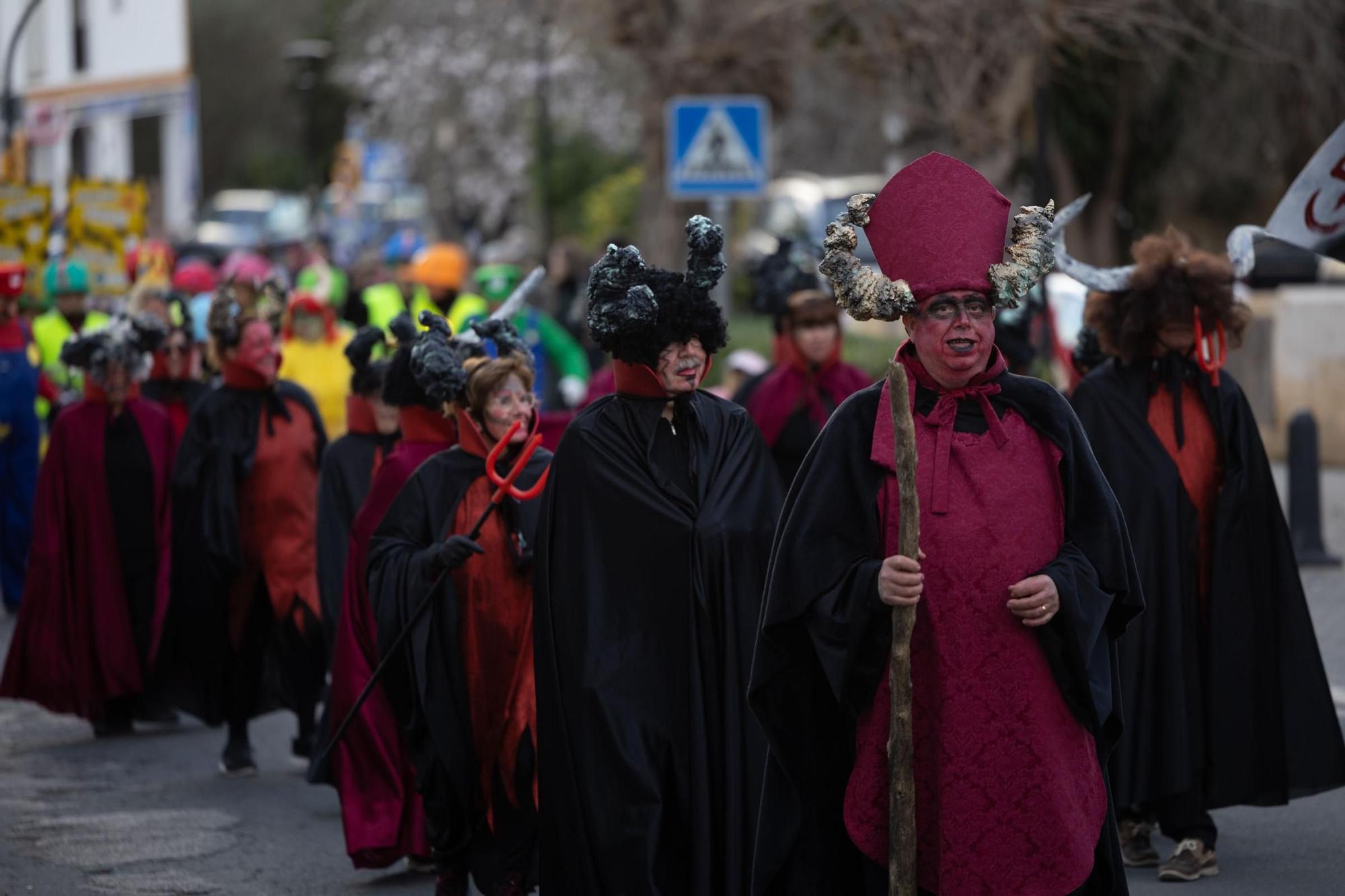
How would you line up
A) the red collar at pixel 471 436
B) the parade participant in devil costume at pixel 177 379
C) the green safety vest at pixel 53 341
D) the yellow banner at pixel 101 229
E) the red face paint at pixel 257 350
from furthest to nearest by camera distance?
the yellow banner at pixel 101 229, the green safety vest at pixel 53 341, the parade participant in devil costume at pixel 177 379, the red face paint at pixel 257 350, the red collar at pixel 471 436

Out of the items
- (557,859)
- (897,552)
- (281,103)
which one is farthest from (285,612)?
(281,103)

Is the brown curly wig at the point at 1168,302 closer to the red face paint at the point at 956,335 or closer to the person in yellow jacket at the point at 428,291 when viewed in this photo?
the red face paint at the point at 956,335

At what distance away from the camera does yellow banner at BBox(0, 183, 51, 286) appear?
18047 mm

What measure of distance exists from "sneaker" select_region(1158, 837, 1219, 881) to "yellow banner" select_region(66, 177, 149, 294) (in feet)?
41.4

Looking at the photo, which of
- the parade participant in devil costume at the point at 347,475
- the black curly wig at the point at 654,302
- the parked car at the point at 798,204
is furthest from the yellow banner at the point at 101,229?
the parked car at the point at 798,204

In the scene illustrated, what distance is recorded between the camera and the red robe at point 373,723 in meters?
7.70

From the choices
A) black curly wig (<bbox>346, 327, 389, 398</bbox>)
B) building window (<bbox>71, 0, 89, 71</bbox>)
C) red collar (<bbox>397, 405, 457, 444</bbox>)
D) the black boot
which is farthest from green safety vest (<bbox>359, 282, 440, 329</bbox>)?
building window (<bbox>71, 0, 89, 71</bbox>)

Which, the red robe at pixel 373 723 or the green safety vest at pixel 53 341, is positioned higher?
the green safety vest at pixel 53 341

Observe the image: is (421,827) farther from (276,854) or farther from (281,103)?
(281,103)

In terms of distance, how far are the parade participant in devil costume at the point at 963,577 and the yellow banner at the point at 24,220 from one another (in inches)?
553

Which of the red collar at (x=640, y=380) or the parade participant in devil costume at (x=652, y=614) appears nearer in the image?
the parade participant in devil costume at (x=652, y=614)

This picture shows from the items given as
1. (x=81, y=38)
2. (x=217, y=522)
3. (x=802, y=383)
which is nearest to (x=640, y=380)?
(x=802, y=383)

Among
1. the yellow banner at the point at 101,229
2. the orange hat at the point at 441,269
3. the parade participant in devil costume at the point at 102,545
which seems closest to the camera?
the parade participant in devil costume at the point at 102,545

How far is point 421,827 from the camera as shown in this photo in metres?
7.78
